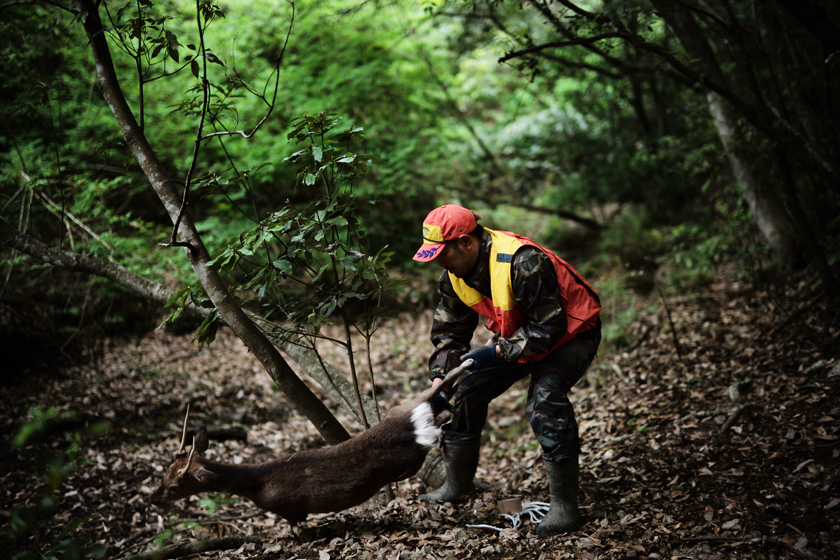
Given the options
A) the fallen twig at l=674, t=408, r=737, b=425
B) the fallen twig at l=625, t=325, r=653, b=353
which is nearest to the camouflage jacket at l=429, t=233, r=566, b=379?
the fallen twig at l=674, t=408, r=737, b=425

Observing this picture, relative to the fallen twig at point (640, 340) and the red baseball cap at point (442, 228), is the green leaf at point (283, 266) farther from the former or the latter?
the fallen twig at point (640, 340)

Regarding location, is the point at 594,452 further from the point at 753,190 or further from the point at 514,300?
the point at 753,190

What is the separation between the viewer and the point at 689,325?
19.7 feet

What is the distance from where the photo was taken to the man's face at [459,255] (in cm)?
296

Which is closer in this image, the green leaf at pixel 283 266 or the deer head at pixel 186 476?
the green leaf at pixel 283 266

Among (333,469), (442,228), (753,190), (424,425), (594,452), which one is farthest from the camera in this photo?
(753,190)

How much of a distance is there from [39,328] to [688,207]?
11.1 meters

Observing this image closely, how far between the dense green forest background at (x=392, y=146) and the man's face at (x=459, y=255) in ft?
1.25

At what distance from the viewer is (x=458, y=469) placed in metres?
3.39

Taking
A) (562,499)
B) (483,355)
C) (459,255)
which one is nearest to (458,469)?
(562,499)

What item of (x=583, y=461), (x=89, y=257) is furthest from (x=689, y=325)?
(x=89, y=257)

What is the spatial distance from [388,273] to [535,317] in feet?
5.32

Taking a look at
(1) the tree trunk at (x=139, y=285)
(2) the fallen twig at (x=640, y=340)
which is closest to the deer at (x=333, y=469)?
(1) the tree trunk at (x=139, y=285)

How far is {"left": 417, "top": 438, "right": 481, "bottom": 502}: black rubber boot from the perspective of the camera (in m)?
3.38
